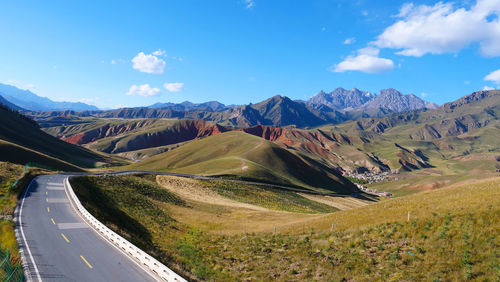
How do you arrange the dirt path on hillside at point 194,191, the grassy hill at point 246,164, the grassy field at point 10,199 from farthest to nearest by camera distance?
1. the grassy hill at point 246,164
2. the dirt path on hillside at point 194,191
3. the grassy field at point 10,199

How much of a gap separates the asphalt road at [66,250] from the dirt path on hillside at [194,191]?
108 feet

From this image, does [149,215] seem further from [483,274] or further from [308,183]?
Answer: [308,183]

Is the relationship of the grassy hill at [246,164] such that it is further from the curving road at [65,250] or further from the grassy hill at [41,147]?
the curving road at [65,250]

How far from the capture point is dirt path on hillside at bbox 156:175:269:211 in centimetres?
6172

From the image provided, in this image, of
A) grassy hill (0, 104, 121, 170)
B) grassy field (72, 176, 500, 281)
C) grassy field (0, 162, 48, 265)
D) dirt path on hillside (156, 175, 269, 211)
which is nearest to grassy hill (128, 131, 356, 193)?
dirt path on hillside (156, 175, 269, 211)

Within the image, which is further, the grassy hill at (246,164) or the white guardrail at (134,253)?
the grassy hill at (246,164)

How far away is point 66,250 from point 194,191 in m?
48.5

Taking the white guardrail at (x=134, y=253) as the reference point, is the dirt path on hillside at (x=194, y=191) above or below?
below

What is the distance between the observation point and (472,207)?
65.9 ft

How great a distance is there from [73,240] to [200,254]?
11535 millimetres

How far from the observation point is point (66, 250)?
68.0 feet

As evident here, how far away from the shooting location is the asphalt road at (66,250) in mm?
17312

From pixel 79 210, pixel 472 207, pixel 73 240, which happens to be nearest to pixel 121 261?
pixel 73 240

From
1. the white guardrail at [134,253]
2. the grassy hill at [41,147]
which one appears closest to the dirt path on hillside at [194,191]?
the white guardrail at [134,253]
